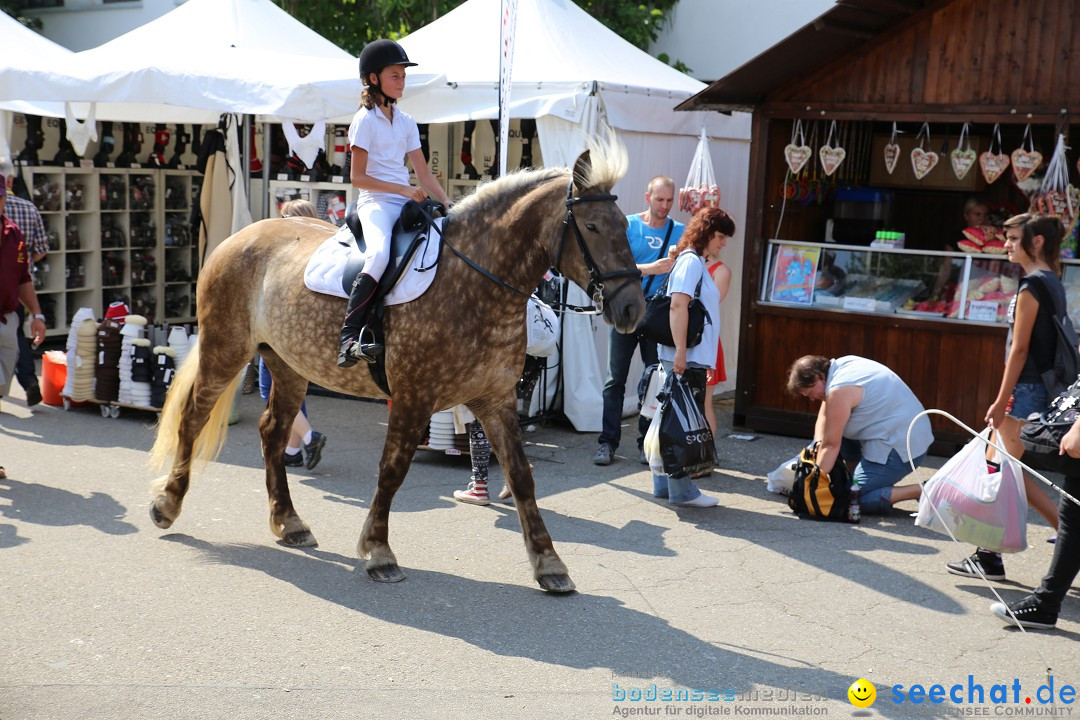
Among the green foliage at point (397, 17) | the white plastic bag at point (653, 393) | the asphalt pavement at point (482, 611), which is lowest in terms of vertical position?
the asphalt pavement at point (482, 611)

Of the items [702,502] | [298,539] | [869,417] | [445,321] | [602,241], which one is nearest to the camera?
[602,241]

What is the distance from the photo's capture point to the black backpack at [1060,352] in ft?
18.0

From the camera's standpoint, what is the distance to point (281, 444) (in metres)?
6.21

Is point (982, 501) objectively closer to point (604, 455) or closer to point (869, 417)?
point (869, 417)

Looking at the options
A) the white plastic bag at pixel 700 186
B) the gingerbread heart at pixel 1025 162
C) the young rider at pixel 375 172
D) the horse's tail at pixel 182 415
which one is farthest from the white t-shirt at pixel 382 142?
the gingerbread heart at pixel 1025 162

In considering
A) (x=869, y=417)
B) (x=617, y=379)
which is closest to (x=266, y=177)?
(x=617, y=379)

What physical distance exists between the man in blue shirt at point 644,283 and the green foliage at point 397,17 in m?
7.77

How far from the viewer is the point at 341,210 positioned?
1018 cm

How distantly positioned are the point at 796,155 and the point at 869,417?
3.00m

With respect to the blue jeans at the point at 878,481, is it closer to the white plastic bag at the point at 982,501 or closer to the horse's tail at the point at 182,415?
the white plastic bag at the point at 982,501

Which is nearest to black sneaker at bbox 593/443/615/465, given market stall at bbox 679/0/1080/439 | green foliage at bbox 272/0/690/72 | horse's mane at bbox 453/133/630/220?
market stall at bbox 679/0/1080/439

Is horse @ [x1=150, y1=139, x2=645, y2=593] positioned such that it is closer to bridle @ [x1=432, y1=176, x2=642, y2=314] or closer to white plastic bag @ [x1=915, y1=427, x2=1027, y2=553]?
bridle @ [x1=432, y1=176, x2=642, y2=314]

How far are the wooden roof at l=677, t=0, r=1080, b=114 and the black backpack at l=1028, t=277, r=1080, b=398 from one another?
2968 mm

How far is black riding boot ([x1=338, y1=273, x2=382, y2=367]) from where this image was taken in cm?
529
